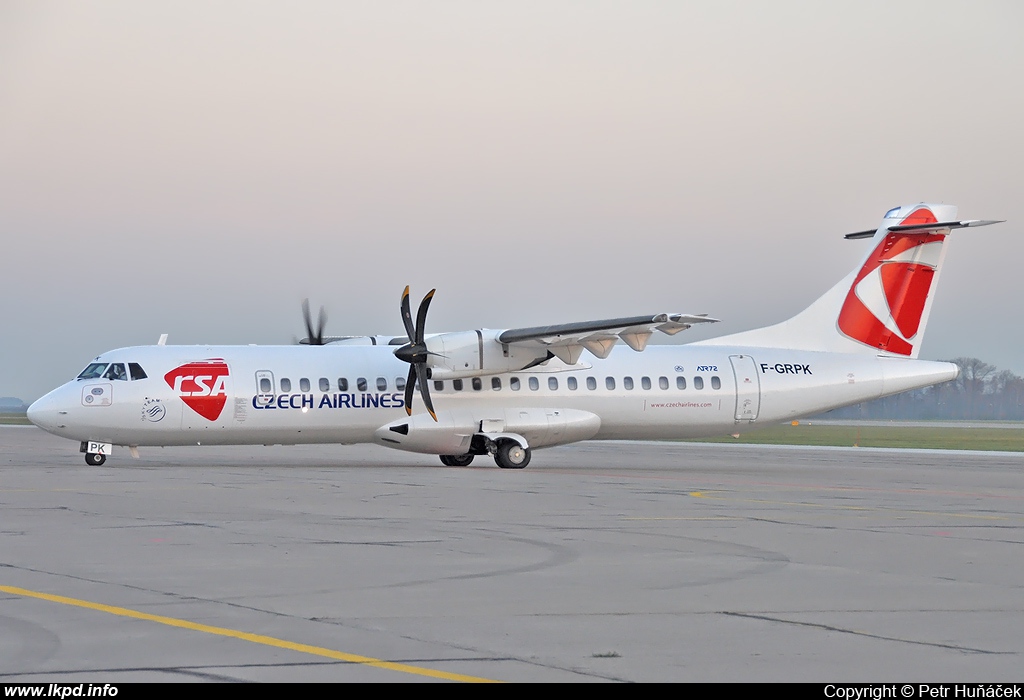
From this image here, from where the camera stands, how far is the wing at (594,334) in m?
26.0

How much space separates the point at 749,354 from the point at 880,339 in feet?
12.3

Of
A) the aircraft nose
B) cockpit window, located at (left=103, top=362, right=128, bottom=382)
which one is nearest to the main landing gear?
cockpit window, located at (left=103, top=362, right=128, bottom=382)

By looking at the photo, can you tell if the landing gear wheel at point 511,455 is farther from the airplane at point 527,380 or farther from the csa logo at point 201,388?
the csa logo at point 201,388

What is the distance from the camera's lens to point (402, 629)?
25.6ft

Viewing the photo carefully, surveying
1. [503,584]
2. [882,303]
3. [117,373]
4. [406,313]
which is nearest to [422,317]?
[406,313]

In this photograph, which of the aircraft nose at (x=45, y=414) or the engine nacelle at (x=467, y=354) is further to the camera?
the engine nacelle at (x=467, y=354)

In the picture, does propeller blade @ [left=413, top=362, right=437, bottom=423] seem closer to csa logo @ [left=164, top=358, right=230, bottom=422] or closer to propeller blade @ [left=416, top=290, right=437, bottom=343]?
propeller blade @ [left=416, top=290, right=437, bottom=343]

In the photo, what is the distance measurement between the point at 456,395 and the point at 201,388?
6028 millimetres

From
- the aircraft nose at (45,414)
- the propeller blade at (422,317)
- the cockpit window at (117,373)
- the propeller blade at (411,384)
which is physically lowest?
the aircraft nose at (45,414)


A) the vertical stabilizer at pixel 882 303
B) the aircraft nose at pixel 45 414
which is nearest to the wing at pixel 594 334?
the vertical stabilizer at pixel 882 303

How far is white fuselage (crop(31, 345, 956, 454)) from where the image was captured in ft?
87.9

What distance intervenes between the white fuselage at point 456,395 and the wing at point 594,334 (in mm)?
1388

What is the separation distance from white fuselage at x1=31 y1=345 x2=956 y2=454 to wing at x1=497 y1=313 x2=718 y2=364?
1.39 m
